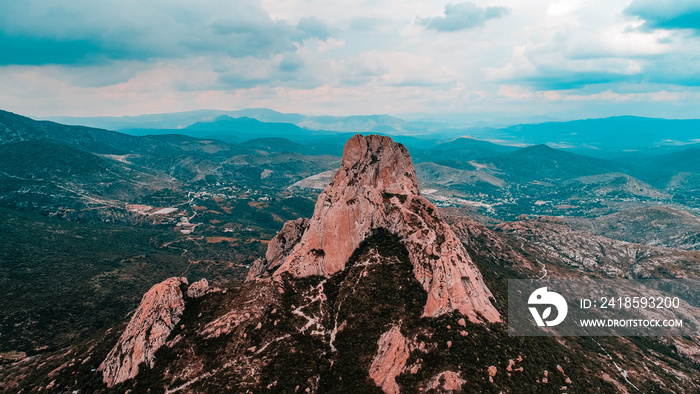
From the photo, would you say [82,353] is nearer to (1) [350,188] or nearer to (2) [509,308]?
(1) [350,188]

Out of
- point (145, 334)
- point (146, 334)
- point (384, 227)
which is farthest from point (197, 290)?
point (384, 227)

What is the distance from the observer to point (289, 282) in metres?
91.7

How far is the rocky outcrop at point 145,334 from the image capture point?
71.7 m

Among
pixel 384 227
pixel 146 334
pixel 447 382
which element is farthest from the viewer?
pixel 384 227

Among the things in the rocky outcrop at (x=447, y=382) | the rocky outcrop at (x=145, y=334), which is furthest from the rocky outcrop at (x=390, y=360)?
the rocky outcrop at (x=145, y=334)

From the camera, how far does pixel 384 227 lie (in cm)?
10112

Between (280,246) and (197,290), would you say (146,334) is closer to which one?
(197,290)

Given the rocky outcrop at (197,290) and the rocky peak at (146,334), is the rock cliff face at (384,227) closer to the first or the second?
the rocky outcrop at (197,290)

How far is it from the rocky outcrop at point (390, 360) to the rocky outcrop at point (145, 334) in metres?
50.7

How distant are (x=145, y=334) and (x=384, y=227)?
6906cm

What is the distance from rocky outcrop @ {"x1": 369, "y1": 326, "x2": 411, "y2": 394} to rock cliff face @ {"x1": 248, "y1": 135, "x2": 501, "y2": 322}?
999 cm

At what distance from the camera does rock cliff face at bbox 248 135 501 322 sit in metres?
78.3

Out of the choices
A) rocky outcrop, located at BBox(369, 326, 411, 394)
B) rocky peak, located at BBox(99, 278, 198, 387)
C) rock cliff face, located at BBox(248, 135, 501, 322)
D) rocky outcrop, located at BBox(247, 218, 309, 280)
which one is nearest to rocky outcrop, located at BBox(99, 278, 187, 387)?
rocky peak, located at BBox(99, 278, 198, 387)

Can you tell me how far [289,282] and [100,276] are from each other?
14658 cm
